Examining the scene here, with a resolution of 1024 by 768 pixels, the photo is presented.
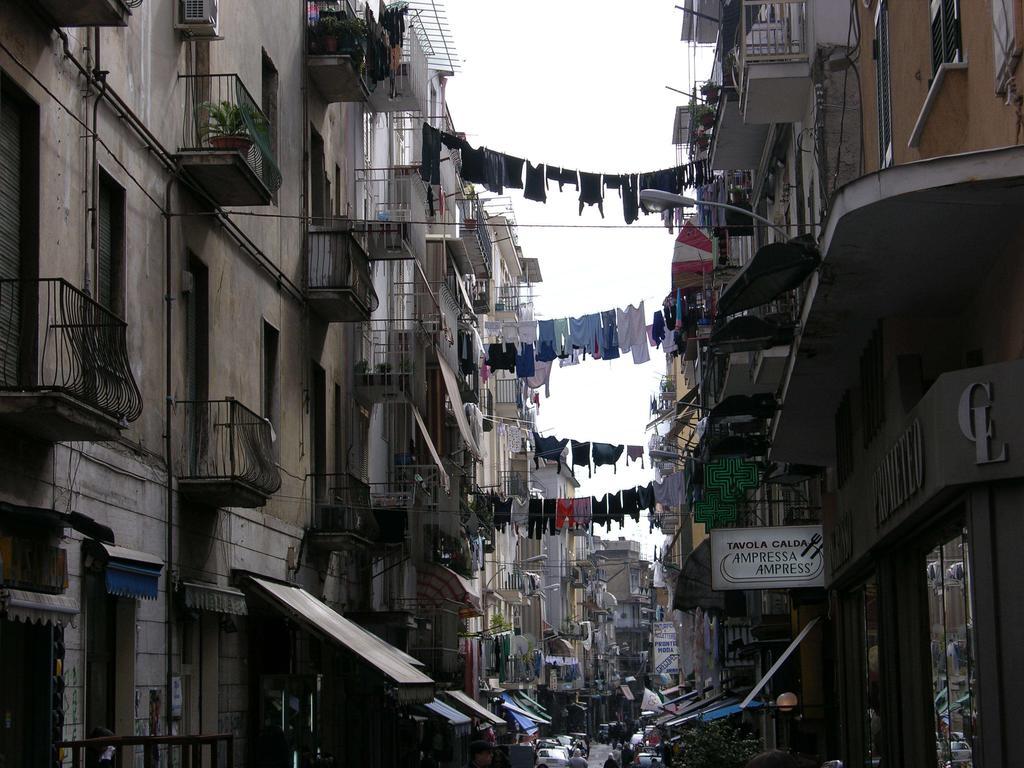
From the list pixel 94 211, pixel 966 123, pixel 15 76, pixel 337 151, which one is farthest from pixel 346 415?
pixel 966 123

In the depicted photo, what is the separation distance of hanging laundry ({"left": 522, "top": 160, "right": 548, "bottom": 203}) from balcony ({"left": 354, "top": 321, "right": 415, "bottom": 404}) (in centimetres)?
406

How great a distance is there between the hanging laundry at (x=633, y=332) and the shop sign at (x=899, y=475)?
18070 mm

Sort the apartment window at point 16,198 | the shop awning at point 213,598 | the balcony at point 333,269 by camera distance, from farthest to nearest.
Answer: the balcony at point 333,269, the shop awning at point 213,598, the apartment window at point 16,198

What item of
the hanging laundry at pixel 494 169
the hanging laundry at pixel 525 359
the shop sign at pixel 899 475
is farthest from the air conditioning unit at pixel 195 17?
the hanging laundry at pixel 525 359

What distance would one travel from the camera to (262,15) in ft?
68.5

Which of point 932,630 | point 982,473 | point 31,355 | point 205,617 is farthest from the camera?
point 205,617

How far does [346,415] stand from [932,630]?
1507 cm

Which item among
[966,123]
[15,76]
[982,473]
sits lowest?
[982,473]

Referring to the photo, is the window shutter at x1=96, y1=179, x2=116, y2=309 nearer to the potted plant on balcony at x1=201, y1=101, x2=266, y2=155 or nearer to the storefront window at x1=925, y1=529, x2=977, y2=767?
the potted plant on balcony at x1=201, y1=101, x2=266, y2=155

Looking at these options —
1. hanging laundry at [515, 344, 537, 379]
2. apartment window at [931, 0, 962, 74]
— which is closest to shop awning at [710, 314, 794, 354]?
apartment window at [931, 0, 962, 74]

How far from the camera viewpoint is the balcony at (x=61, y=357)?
11.3 m

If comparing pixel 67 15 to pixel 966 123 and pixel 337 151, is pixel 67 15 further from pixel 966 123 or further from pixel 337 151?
pixel 337 151

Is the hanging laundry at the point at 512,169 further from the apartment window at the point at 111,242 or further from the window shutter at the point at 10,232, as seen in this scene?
the window shutter at the point at 10,232

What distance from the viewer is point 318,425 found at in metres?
24.1
